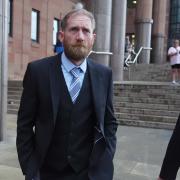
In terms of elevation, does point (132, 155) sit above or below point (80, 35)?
below

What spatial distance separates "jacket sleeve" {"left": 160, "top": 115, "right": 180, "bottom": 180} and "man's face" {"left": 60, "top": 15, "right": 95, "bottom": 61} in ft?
2.51

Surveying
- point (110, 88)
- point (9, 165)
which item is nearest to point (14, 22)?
point (9, 165)

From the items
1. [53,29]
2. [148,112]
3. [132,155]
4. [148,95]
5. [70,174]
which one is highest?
[53,29]

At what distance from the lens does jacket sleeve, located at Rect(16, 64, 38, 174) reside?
2.47 m

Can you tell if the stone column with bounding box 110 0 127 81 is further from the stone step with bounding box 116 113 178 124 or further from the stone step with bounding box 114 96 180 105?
the stone step with bounding box 116 113 178 124

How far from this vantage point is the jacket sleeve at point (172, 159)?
2.39 m

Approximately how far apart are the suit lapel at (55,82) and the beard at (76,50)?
12cm

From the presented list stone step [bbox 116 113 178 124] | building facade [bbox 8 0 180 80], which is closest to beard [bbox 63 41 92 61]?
stone step [bbox 116 113 178 124]

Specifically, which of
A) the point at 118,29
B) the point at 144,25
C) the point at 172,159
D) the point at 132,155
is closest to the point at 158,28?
the point at 144,25

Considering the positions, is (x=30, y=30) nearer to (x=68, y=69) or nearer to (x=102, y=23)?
(x=102, y=23)

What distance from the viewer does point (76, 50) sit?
2.44m

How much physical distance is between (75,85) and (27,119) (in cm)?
38

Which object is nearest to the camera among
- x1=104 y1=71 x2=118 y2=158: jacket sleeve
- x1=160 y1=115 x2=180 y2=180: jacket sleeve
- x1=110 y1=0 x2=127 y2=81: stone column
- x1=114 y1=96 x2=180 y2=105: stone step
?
x1=160 y1=115 x2=180 y2=180: jacket sleeve

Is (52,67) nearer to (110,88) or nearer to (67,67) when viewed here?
(67,67)
